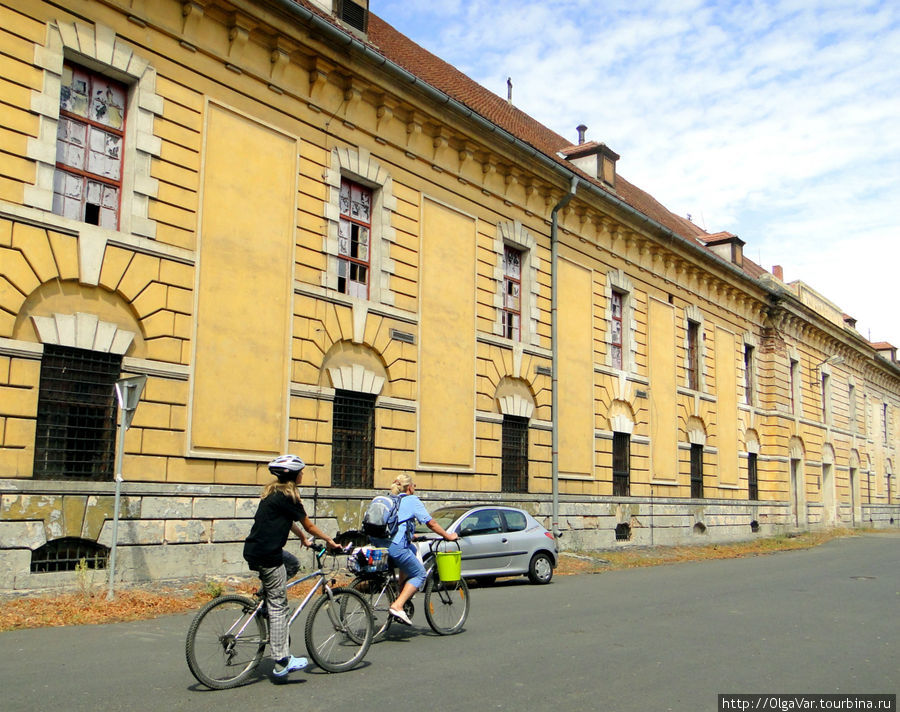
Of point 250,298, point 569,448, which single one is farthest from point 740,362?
point 250,298

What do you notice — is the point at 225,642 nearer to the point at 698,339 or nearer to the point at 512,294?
the point at 512,294

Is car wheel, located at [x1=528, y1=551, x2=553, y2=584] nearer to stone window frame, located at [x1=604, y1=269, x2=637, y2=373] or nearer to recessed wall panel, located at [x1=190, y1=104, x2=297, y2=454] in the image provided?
recessed wall panel, located at [x1=190, y1=104, x2=297, y2=454]

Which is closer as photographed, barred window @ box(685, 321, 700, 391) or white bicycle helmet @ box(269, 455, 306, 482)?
white bicycle helmet @ box(269, 455, 306, 482)

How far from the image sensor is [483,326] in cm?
2041

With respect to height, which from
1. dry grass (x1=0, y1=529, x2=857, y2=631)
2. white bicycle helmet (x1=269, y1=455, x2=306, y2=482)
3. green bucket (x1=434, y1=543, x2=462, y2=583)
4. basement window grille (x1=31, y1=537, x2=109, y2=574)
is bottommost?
dry grass (x1=0, y1=529, x2=857, y2=631)

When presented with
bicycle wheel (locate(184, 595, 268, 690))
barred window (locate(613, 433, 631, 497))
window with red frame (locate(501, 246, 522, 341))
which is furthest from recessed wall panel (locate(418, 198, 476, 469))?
bicycle wheel (locate(184, 595, 268, 690))

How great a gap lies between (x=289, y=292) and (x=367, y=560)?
793 cm

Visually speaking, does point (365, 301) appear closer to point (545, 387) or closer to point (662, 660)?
point (545, 387)

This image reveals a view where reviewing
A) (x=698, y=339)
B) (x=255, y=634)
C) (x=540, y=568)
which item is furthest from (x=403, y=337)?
(x=698, y=339)

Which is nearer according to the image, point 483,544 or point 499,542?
point 483,544

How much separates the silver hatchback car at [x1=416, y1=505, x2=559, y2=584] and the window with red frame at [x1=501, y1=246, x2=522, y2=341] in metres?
6.65

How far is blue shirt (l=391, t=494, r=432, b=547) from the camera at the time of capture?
29.5 ft

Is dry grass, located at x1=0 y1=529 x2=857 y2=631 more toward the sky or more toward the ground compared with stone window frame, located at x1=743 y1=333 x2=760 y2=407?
more toward the ground

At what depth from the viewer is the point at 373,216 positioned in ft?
58.7
